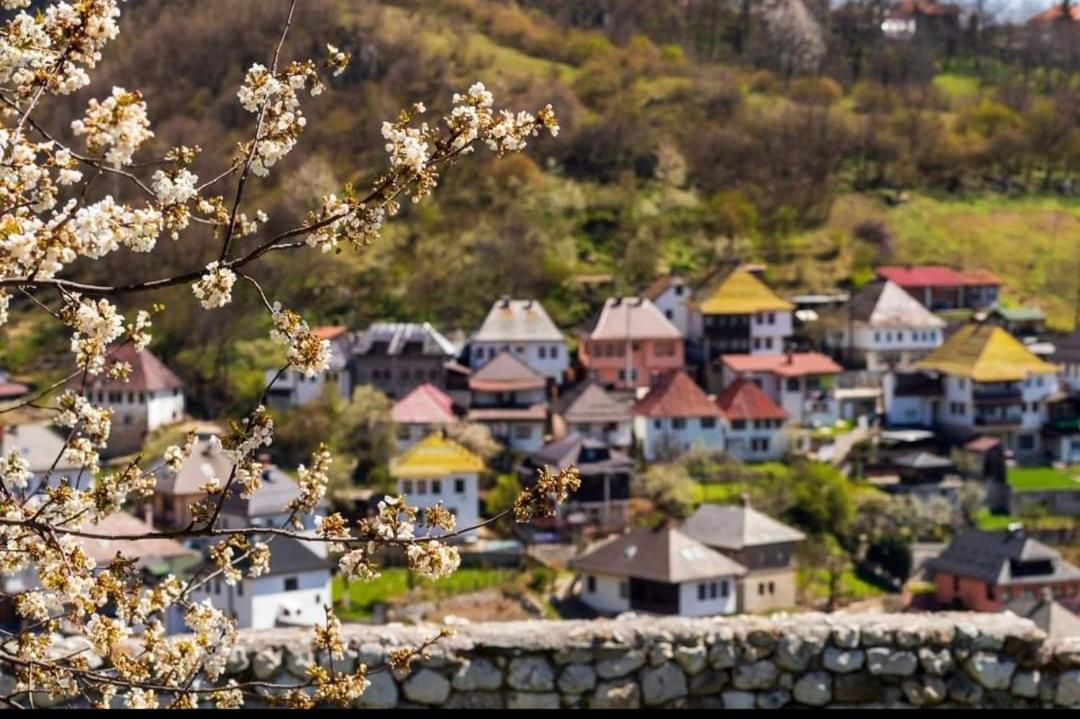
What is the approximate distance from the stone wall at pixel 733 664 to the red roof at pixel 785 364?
46.1 metres

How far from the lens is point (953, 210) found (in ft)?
240

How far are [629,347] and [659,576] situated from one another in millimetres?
20444

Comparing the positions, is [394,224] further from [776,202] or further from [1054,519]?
[1054,519]

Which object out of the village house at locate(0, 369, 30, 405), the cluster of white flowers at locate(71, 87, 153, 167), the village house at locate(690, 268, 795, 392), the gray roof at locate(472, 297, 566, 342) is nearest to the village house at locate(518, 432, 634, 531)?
the gray roof at locate(472, 297, 566, 342)

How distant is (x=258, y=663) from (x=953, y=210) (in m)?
69.4

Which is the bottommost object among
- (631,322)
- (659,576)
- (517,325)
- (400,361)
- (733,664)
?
(659,576)

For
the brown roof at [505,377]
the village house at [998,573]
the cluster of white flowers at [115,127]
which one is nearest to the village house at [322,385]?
the brown roof at [505,377]

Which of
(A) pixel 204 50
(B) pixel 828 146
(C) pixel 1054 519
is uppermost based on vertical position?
(A) pixel 204 50

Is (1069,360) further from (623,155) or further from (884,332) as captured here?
(623,155)

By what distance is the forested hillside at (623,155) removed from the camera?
61.2 m

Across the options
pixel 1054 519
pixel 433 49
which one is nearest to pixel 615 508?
pixel 1054 519

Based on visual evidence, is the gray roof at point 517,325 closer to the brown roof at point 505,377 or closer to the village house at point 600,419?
the brown roof at point 505,377

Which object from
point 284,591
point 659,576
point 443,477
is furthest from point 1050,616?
point 443,477

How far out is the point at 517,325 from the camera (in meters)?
55.8
